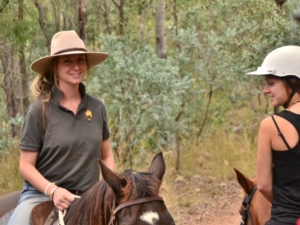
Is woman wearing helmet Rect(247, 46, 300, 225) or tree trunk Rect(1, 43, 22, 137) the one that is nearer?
woman wearing helmet Rect(247, 46, 300, 225)

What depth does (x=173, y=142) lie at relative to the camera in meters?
11.2

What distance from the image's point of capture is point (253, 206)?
3.85 metres

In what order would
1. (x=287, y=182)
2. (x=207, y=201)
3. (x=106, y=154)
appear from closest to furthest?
(x=287, y=182) → (x=106, y=154) → (x=207, y=201)

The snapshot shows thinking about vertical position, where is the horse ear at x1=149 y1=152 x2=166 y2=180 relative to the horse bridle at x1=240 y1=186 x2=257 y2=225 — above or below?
above

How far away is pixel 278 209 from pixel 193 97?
8.67m

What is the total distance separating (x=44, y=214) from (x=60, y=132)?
566mm

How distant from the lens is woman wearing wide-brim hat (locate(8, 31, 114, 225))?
3842 millimetres

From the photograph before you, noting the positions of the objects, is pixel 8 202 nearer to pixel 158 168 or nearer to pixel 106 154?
pixel 106 154

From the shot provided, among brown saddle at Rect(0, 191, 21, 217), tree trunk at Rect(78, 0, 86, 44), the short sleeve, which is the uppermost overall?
tree trunk at Rect(78, 0, 86, 44)

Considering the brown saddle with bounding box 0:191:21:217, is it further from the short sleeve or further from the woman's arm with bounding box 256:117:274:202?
the woman's arm with bounding box 256:117:274:202

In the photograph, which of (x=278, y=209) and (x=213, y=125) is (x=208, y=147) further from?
(x=278, y=209)

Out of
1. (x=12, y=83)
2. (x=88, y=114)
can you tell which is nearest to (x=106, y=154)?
(x=88, y=114)

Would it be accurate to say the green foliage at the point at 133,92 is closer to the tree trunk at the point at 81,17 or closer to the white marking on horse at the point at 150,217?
the tree trunk at the point at 81,17

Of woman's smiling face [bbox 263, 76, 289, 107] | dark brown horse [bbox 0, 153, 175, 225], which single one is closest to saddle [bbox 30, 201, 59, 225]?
dark brown horse [bbox 0, 153, 175, 225]
